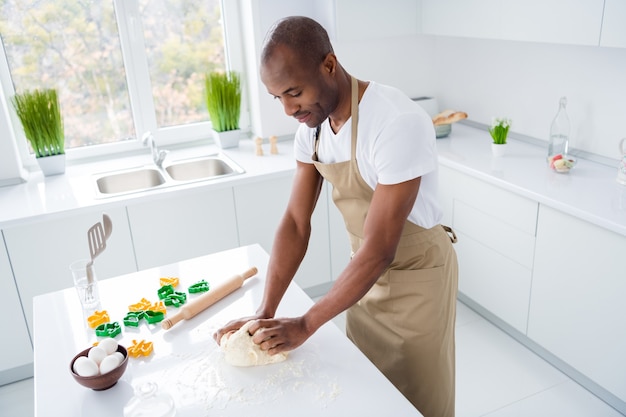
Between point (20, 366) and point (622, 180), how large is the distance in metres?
2.85

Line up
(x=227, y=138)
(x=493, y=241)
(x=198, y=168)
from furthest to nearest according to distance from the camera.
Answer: (x=227, y=138), (x=198, y=168), (x=493, y=241)

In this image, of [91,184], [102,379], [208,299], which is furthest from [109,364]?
[91,184]

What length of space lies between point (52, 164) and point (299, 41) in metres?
2.16

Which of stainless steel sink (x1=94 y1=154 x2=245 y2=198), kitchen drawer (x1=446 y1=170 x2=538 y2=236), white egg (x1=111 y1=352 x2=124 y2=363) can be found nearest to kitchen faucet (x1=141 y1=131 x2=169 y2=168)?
stainless steel sink (x1=94 y1=154 x2=245 y2=198)

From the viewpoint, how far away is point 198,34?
10.6 feet

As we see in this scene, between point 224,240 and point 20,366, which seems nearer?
point 20,366

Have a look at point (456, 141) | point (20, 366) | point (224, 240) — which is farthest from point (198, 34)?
point (20, 366)

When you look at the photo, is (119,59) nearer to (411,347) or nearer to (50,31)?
(50,31)

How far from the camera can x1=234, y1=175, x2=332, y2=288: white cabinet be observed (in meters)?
2.86

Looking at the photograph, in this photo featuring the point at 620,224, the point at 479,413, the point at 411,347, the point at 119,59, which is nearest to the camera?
the point at 411,347

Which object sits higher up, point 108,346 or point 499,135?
point 499,135

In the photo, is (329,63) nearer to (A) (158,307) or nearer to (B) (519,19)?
(A) (158,307)

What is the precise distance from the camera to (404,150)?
4.35 feet

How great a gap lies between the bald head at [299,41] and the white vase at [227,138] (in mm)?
2008
